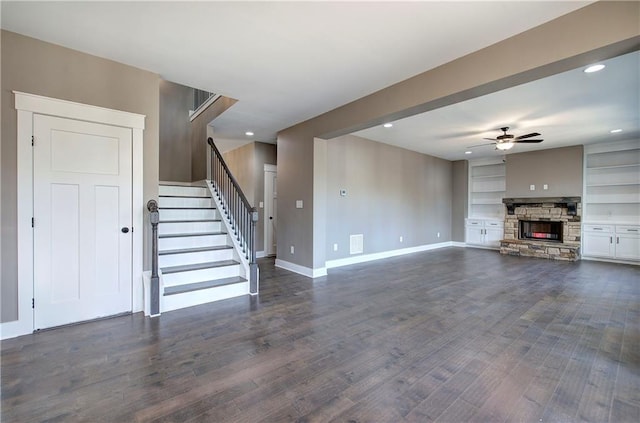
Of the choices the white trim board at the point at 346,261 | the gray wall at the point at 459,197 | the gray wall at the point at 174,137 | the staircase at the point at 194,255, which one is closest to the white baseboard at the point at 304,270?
the white trim board at the point at 346,261

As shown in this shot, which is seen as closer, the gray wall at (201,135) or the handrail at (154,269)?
the handrail at (154,269)

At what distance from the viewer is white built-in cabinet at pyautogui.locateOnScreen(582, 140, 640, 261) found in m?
6.16

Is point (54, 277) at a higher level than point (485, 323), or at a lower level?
higher

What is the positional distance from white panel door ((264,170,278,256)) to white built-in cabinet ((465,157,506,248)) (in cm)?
603

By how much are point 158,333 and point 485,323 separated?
3328 millimetres

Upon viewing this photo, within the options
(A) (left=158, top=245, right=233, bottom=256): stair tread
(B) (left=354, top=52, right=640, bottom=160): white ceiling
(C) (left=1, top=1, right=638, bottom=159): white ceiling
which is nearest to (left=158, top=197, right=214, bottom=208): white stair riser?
(A) (left=158, top=245, right=233, bottom=256): stair tread

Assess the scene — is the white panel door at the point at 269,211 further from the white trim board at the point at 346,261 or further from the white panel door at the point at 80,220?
the white panel door at the point at 80,220

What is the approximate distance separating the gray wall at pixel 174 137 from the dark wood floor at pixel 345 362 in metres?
4.35

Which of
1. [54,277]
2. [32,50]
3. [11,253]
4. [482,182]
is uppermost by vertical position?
[32,50]

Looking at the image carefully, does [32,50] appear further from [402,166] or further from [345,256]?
[402,166]

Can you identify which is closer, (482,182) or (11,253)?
(11,253)

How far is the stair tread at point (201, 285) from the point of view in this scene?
11.2 ft

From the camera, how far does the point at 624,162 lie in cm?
637

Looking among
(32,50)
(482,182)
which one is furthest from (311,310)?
(482,182)
